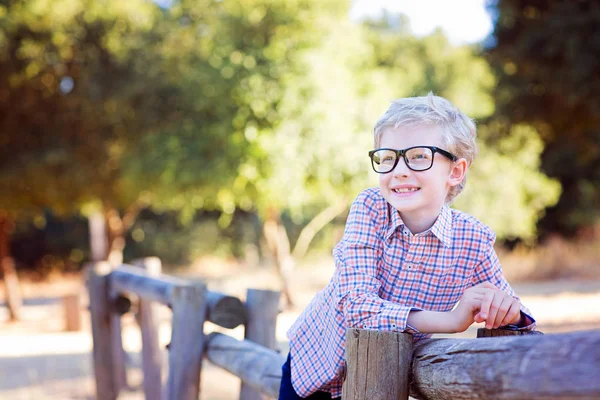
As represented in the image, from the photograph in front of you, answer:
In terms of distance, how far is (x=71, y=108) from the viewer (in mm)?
13922

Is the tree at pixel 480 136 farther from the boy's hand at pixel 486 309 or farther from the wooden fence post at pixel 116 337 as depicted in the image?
the boy's hand at pixel 486 309

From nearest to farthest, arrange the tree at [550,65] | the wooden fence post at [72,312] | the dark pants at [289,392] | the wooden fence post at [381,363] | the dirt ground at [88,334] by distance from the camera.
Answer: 1. the wooden fence post at [381,363]
2. the dark pants at [289,392]
3. the dirt ground at [88,334]
4. the tree at [550,65]
5. the wooden fence post at [72,312]

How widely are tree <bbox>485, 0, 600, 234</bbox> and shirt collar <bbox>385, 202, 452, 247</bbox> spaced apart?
294 inches

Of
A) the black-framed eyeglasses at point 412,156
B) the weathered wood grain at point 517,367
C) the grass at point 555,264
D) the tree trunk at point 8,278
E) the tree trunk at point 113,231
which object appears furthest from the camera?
the grass at point 555,264

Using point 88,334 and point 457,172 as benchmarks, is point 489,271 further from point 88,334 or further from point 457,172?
point 88,334

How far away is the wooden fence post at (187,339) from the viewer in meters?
3.58

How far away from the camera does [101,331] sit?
5.54 metres

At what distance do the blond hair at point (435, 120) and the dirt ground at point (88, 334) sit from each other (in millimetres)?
3596

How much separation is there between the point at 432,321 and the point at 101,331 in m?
4.21

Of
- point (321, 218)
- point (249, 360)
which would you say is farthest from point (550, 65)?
point (321, 218)

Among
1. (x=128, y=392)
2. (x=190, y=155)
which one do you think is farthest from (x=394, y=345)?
(x=190, y=155)

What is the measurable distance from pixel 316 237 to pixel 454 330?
22.6 meters

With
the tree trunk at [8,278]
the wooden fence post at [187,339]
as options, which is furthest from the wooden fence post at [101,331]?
the tree trunk at [8,278]

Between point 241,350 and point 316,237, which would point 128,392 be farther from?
point 316,237
